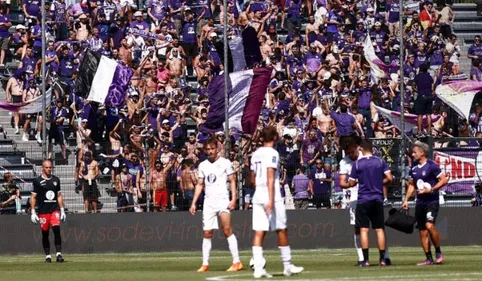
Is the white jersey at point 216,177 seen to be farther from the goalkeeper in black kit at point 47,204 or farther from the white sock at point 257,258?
the goalkeeper in black kit at point 47,204

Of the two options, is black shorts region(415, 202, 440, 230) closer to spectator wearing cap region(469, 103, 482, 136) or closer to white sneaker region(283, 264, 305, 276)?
white sneaker region(283, 264, 305, 276)

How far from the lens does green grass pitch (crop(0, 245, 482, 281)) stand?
1750cm

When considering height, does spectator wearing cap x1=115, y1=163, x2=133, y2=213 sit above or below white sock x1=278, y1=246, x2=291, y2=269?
above

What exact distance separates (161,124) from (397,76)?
22.8ft

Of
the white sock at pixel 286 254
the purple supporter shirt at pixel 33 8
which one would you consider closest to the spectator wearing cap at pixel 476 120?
the purple supporter shirt at pixel 33 8

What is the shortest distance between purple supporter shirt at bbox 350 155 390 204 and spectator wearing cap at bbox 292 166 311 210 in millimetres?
10786

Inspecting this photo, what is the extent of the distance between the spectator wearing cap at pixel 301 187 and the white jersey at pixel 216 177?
10488 millimetres

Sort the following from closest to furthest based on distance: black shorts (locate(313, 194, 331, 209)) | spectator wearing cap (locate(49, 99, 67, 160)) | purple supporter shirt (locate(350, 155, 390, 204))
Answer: purple supporter shirt (locate(350, 155, 390, 204)), spectator wearing cap (locate(49, 99, 67, 160)), black shorts (locate(313, 194, 331, 209))

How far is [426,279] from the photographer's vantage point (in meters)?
16.5

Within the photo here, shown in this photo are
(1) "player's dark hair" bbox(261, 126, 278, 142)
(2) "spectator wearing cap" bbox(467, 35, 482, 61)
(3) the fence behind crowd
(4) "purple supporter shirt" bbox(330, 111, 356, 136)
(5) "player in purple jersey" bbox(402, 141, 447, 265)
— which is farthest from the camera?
(2) "spectator wearing cap" bbox(467, 35, 482, 61)

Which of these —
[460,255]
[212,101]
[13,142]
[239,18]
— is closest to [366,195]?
[460,255]

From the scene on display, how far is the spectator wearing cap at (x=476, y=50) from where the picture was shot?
37350 mm

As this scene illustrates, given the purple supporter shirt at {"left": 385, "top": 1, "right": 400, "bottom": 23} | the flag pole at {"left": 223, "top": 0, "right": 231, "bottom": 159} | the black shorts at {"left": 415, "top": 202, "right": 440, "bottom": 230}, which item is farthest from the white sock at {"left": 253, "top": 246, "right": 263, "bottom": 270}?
the purple supporter shirt at {"left": 385, "top": 1, "right": 400, "bottom": 23}

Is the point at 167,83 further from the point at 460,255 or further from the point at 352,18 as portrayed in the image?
the point at 460,255
